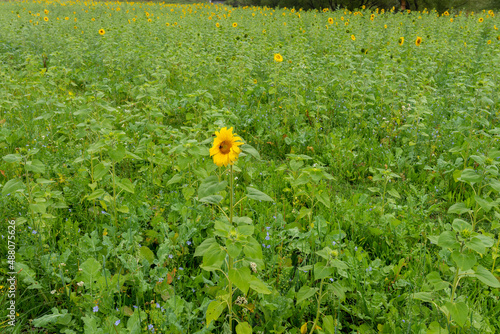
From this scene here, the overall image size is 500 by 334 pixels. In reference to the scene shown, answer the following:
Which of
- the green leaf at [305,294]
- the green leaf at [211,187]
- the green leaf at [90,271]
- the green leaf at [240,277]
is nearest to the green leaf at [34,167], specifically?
the green leaf at [90,271]

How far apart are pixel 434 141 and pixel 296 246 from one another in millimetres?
2562

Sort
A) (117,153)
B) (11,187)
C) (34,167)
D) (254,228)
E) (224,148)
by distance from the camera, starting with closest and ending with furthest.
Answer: (224,148), (254,228), (11,187), (34,167), (117,153)

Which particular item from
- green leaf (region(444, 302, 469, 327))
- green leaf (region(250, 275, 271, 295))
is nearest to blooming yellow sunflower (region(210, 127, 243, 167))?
green leaf (region(250, 275, 271, 295))

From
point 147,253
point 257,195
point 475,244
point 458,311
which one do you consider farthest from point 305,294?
point 147,253

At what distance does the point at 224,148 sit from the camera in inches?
68.6

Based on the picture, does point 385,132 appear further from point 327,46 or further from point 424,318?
point 327,46

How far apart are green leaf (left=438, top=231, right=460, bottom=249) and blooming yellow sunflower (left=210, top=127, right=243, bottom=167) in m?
1.02

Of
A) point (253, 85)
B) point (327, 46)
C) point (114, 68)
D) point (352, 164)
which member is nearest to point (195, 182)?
point (352, 164)

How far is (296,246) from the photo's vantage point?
2326 millimetres

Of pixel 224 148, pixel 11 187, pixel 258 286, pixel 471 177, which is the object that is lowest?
pixel 258 286

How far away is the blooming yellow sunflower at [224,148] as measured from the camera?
1.72 m

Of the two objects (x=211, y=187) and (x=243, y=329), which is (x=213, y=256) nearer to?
(x=211, y=187)

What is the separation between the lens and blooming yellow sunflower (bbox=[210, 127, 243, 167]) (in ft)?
5.65

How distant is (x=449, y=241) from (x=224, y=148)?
3.69 ft
